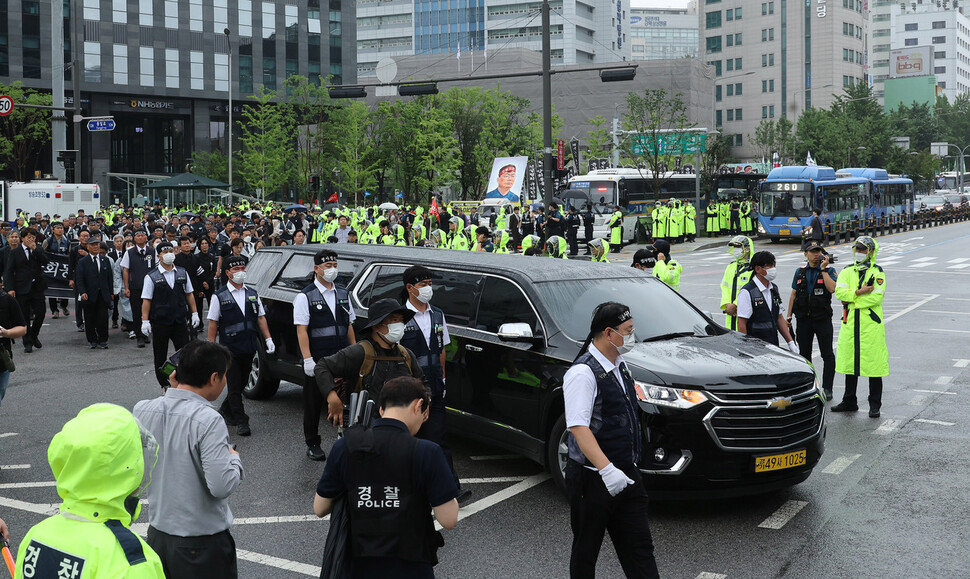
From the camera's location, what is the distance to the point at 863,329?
1022cm

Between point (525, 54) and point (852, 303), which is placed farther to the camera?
point (525, 54)

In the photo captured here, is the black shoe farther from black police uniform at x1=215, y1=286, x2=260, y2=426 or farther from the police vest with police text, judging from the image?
the police vest with police text

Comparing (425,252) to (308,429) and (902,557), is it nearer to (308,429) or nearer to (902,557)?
(308,429)

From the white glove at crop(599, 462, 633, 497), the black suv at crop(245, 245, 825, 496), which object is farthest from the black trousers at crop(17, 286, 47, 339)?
the white glove at crop(599, 462, 633, 497)

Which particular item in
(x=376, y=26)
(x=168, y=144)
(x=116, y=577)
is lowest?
(x=116, y=577)

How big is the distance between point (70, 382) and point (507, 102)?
49.1 metres

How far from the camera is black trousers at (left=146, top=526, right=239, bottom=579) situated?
4043 mm

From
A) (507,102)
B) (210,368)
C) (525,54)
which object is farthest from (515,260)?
(525,54)

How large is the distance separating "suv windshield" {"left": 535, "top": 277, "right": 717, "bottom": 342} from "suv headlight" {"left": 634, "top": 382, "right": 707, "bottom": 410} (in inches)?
33.3

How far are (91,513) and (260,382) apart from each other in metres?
8.33

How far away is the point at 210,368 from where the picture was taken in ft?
13.5

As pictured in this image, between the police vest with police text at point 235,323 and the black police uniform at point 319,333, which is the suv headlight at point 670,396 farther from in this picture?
the police vest with police text at point 235,323

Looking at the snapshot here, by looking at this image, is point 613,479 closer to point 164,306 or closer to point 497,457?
point 497,457

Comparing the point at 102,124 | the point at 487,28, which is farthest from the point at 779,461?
the point at 487,28
